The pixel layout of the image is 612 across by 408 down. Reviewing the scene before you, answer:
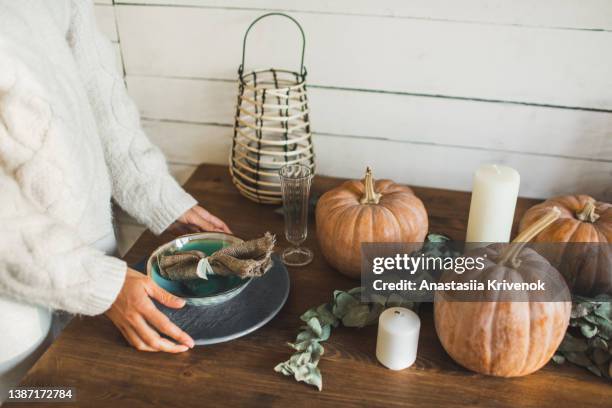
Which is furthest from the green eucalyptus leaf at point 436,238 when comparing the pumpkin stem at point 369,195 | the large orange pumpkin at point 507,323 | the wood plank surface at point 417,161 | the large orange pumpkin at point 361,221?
the wood plank surface at point 417,161

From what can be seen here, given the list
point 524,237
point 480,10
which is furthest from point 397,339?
point 480,10

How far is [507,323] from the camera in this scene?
0.76m

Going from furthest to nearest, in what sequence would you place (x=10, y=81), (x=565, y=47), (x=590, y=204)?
(x=565, y=47)
(x=590, y=204)
(x=10, y=81)

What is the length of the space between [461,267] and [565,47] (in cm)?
65

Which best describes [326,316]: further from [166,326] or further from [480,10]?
[480,10]

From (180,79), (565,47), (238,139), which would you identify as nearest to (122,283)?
(238,139)

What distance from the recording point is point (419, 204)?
105 cm

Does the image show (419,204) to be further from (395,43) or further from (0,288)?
(0,288)

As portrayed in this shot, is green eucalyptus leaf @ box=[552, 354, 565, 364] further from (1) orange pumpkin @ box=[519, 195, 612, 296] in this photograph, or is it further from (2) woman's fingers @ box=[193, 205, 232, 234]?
(2) woman's fingers @ box=[193, 205, 232, 234]

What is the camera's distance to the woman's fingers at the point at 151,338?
2.73 feet

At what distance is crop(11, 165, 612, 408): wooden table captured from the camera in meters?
0.77

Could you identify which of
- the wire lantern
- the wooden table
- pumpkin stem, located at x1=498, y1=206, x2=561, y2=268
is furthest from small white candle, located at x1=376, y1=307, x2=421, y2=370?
the wire lantern

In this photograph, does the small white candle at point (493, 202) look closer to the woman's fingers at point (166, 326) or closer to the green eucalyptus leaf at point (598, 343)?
the green eucalyptus leaf at point (598, 343)

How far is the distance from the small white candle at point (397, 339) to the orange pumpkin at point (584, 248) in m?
0.31
